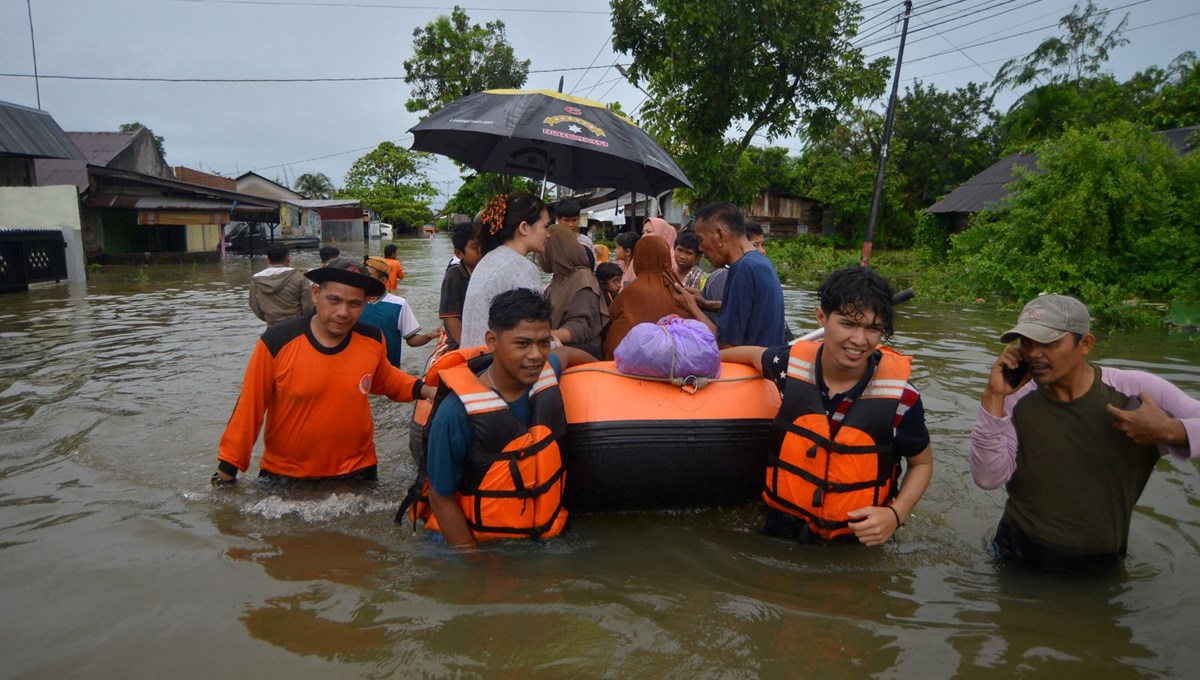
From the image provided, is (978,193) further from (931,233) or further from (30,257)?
(30,257)

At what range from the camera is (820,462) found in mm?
3197

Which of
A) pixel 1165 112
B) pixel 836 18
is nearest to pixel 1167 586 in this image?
pixel 836 18

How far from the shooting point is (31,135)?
68.2 ft

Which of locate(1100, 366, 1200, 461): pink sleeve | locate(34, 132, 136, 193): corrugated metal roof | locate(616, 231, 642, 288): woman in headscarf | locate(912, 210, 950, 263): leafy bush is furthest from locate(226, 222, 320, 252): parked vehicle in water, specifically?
locate(1100, 366, 1200, 461): pink sleeve

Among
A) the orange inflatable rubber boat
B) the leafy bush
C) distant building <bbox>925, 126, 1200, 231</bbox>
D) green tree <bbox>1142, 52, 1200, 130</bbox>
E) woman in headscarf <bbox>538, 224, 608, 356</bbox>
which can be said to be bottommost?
the orange inflatable rubber boat

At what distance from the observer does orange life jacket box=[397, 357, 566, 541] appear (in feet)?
10.4

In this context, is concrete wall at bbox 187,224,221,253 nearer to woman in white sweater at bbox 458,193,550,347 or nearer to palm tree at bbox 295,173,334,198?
woman in white sweater at bbox 458,193,550,347

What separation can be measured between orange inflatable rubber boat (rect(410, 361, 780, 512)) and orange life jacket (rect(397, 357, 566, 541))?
33 cm

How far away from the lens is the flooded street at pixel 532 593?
2785mm

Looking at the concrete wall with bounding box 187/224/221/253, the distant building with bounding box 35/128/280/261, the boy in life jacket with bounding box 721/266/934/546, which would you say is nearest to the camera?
the boy in life jacket with bounding box 721/266/934/546

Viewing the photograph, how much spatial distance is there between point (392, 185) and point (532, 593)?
68.2m

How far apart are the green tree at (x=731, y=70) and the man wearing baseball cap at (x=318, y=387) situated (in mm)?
8653

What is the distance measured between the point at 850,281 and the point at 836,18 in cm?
1012

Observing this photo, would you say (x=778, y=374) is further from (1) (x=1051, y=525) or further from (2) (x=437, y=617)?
(2) (x=437, y=617)
